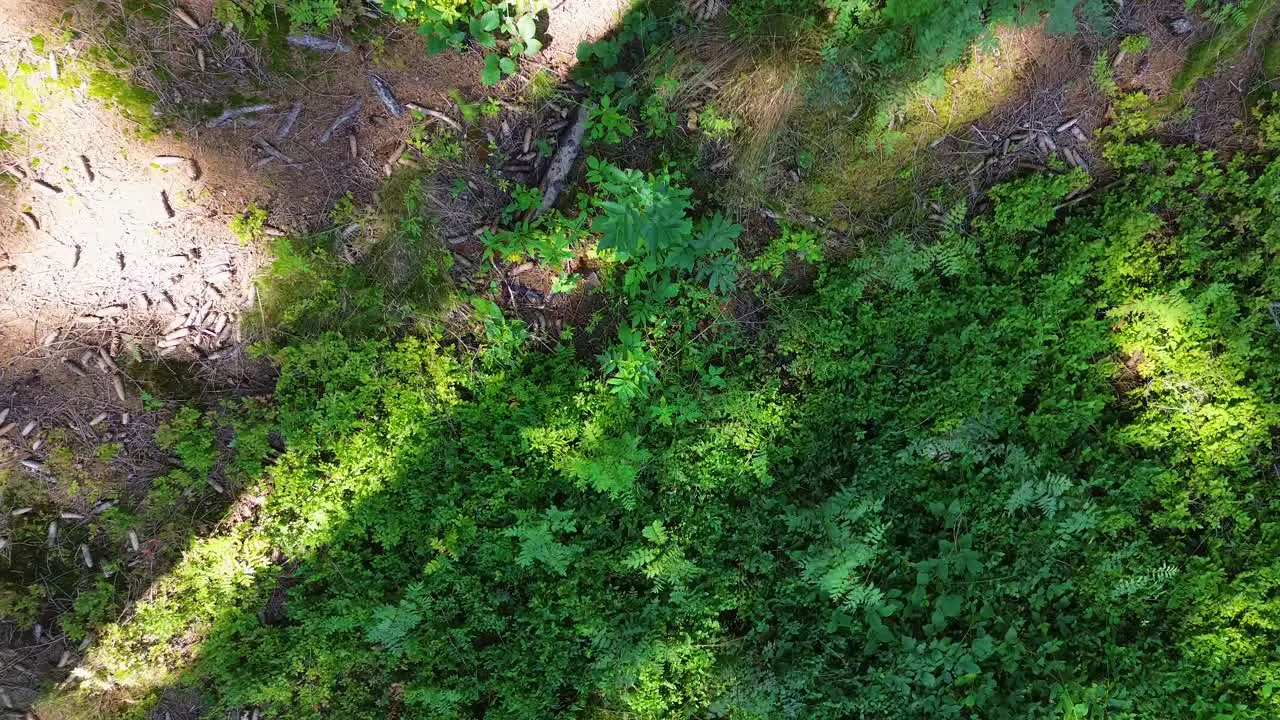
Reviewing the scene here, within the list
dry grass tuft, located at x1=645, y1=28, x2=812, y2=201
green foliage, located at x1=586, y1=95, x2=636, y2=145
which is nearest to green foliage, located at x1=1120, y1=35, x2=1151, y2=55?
dry grass tuft, located at x1=645, y1=28, x2=812, y2=201

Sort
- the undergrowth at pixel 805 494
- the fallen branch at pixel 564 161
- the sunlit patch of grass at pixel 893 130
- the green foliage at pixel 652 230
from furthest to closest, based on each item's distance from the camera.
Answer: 1. the fallen branch at pixel 564 161
2. the sunlit patch of grass at pixel 893 130
3. the undergrowth at pixel 805 494
4. the green foliage at pixel 652 230

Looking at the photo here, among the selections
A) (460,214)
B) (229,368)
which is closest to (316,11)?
(460,214)

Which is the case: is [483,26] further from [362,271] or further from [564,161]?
[362,271]

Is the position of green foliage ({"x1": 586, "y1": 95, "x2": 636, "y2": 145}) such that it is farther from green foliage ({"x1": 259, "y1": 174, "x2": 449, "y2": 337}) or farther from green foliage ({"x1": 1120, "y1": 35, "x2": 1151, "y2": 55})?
green foliage ({"x1": 1120, "y1": 35, "x2": 1151, "y2": 55})

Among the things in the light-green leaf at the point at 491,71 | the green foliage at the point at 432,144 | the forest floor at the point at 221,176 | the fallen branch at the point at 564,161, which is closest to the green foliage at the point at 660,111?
the fallen branch at the point at 564,161

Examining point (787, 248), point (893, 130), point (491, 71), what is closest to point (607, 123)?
point (491, 71)

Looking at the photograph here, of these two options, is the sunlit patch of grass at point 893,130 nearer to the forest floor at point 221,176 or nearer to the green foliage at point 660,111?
the forest floor at point 221,176
